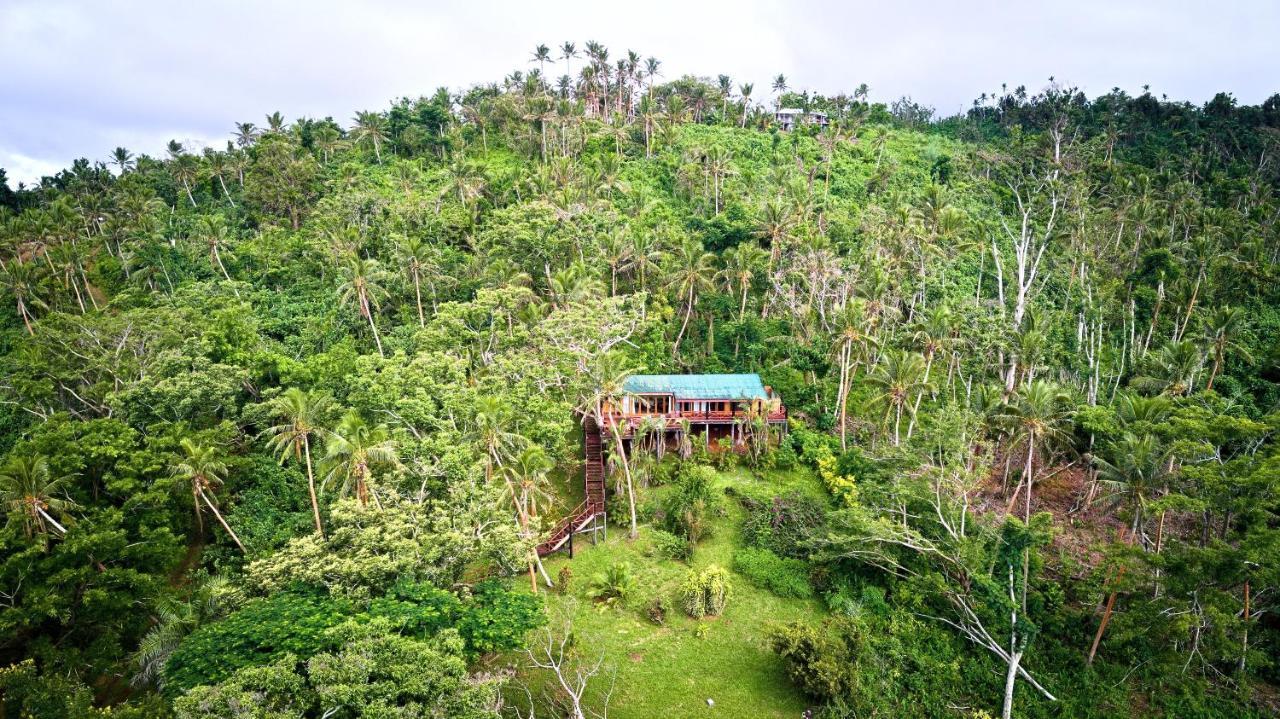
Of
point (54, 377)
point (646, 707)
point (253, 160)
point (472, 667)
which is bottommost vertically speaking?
point (646, 707)

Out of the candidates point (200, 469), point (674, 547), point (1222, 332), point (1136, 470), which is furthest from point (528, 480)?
point (1222, 332)

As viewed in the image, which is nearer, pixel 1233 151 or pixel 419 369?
pixel 419 369

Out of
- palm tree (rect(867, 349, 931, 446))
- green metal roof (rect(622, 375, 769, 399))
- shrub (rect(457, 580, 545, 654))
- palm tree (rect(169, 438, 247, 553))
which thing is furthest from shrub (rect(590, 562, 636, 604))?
palm tree (rect(867, 349, 931, 446))

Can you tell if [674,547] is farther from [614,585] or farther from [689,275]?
[689,275]

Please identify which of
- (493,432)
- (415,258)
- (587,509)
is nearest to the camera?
(493,432)

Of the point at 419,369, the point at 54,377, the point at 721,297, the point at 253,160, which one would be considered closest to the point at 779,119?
the point at 721,297

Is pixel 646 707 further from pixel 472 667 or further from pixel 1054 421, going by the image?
pixel 1054 421

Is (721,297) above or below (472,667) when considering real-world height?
above

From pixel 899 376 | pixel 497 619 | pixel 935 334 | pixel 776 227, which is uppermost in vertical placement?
pixel 776 227
